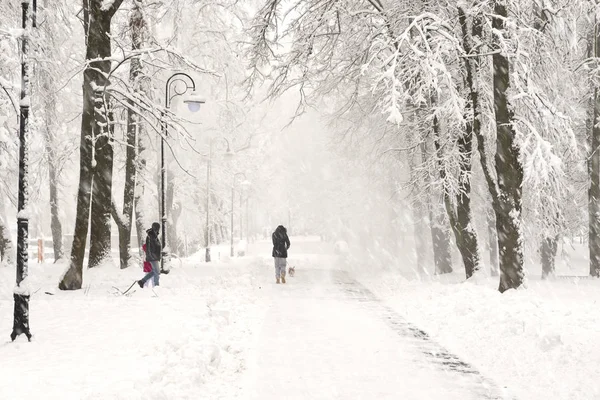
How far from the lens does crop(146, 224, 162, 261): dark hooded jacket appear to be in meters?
14.5

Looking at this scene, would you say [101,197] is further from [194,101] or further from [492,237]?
[492,237]

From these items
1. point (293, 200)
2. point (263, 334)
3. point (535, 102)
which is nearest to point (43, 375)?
point (263, 334)

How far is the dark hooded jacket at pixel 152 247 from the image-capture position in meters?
14.5

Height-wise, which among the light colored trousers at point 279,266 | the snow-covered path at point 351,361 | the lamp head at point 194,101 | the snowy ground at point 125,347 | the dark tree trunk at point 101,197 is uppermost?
the lamp head at point 194,101

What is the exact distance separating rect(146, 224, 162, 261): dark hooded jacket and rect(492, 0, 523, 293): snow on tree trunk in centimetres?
847

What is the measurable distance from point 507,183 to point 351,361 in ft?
23.5

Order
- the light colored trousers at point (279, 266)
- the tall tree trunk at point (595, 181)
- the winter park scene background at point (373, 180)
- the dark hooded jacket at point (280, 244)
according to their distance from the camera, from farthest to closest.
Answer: the tall tree trunk at point (595, 181), the light colored trousers at point (279, 266), the dark hooded jacket at point (280, 244), the winter park scene background at point (373, 180)

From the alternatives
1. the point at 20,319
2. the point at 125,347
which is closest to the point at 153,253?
the point at 20,319

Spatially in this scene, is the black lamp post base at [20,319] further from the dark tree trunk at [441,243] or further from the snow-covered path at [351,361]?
the dark tree trunk at [441,243]

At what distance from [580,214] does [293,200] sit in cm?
4702

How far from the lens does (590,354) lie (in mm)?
7184

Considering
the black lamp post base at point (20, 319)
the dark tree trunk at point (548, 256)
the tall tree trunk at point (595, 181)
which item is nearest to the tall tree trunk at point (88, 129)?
the black lamp post base at point (20, 319)

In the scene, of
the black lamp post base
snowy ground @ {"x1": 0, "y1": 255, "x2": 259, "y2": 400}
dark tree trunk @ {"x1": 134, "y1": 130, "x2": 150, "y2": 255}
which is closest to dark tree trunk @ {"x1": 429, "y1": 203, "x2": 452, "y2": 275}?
dark tree trunk @ {"x1": 134, "y1": 130, "x2": 150, "y2": 255}

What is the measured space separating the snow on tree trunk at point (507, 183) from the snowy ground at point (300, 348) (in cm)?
95
